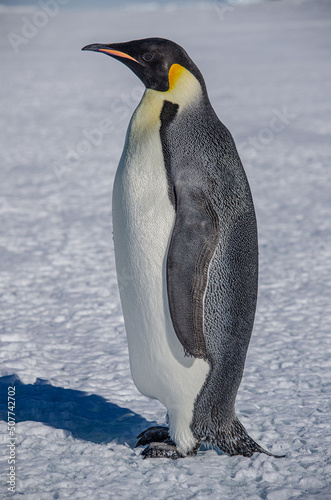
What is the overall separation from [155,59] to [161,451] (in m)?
1.13

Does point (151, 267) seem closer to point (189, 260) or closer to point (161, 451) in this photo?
point (189, 260)

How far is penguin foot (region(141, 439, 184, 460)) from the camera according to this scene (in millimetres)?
1734

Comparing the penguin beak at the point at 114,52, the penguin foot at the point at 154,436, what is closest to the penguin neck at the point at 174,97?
the penguin beak at the point at 114,52

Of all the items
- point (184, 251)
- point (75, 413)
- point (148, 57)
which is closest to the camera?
point (184, 251)

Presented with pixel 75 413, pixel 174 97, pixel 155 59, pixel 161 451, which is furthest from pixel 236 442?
pixel 155 59

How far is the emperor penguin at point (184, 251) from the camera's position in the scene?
1639 mm

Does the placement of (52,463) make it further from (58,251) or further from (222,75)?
(222,75)

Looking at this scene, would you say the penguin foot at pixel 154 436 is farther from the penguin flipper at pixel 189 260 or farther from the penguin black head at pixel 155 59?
the penguin black head at pixel 155 59

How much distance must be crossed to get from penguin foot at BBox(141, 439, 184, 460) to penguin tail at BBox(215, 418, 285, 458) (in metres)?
0.13

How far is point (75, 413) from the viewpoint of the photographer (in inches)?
79.3

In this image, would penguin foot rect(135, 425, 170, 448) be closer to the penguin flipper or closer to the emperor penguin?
the emperor penguin

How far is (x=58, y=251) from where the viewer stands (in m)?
3.68

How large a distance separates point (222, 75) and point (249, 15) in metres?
19.3

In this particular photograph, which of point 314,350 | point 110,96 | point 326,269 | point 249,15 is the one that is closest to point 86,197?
point 326,269
